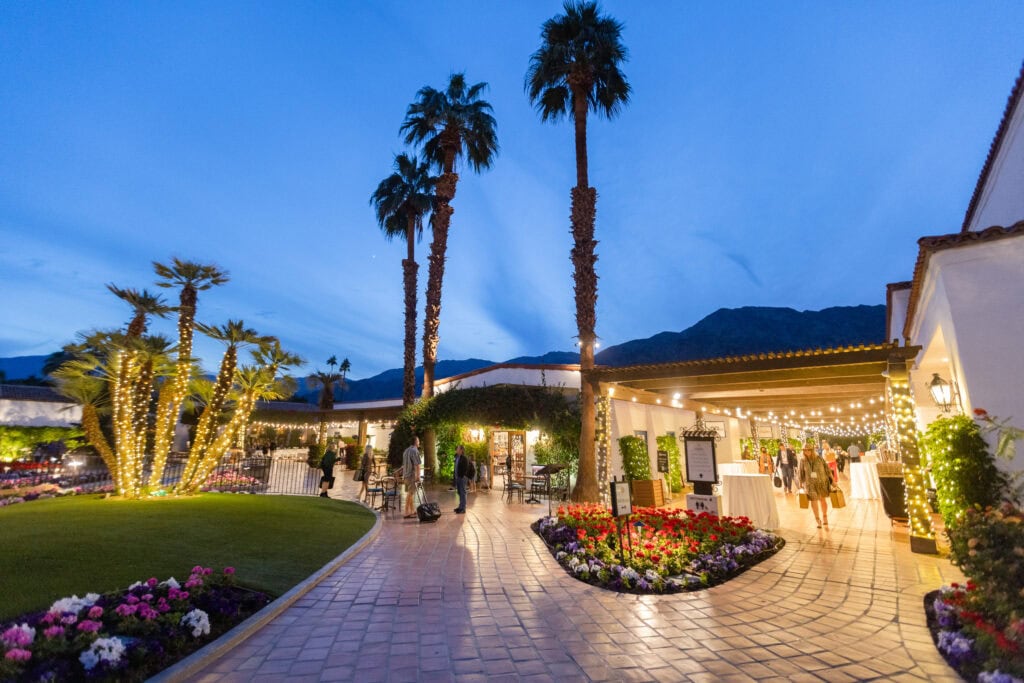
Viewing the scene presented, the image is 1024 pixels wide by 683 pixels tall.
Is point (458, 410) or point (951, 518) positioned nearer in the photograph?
point (951, 518)

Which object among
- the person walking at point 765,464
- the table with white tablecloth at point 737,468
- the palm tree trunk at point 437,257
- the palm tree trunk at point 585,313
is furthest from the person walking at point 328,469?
the person walking at point 765,464

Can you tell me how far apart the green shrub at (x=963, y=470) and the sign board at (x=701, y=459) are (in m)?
3.58

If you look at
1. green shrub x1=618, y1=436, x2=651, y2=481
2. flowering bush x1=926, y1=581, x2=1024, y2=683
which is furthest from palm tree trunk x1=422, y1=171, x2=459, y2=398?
flowering bush x1=926, y1=581, x2=1024, y2=683

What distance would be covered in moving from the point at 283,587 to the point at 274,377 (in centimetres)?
911

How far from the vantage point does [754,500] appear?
31.0 ft

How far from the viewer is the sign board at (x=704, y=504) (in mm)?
9578

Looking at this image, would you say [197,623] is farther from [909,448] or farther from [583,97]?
[583,97]

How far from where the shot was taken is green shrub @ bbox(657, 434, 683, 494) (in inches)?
617

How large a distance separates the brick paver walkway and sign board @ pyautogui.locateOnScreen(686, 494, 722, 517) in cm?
245

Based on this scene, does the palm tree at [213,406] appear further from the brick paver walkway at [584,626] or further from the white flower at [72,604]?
the white flower at [72,604]

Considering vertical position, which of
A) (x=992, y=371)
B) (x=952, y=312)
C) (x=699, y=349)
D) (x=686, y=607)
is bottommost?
(x=686, y=607)

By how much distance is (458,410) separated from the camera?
724 inches

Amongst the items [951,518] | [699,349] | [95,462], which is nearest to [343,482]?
[95,462]

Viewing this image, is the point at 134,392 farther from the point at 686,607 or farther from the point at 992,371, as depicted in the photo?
the point at 992,371
